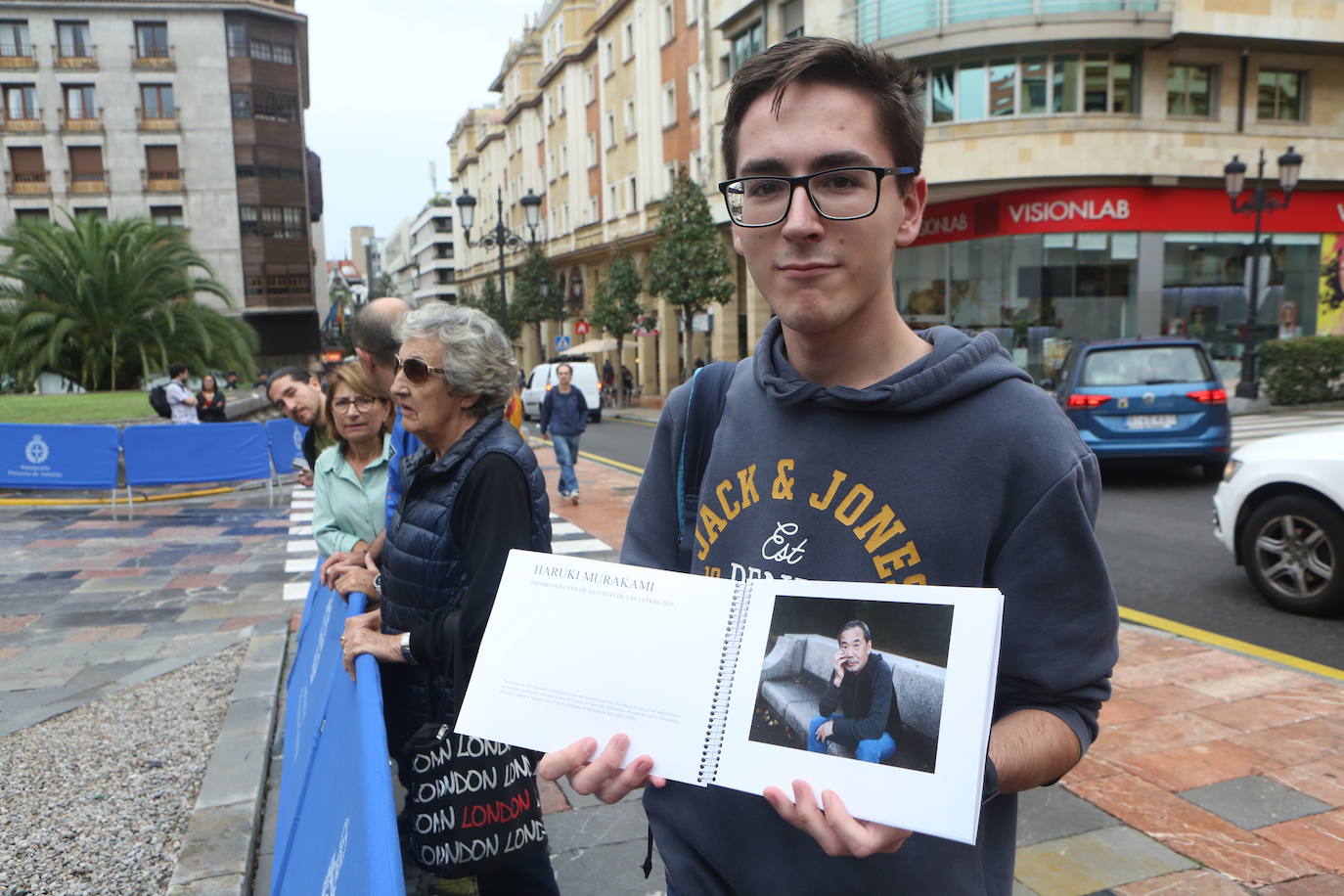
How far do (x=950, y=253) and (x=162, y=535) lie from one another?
71.0ft

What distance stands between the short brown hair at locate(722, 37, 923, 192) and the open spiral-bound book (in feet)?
2.25

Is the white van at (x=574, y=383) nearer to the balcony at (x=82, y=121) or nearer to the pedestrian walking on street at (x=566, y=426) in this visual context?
the pedestrian walking on street at (x=566, y=426)

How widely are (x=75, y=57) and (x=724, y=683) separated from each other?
61.9 meters

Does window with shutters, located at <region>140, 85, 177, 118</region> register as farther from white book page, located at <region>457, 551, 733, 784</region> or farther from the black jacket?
the black jacket

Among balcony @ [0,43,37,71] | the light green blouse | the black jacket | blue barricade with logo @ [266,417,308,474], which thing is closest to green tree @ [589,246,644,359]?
blue barricade with logo @ [266,417,308,474]

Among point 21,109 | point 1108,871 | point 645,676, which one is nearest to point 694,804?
point 645,676

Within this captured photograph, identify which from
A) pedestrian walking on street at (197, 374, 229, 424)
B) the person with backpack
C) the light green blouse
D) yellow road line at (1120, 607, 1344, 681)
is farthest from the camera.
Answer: pedestrian walking on street at (197, 374, 229, 424)

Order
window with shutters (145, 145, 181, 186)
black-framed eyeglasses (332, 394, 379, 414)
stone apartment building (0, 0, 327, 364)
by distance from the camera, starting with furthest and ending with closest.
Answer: window with shutters (145, 145, 181, 186) → stone apartment building (0, 0, 327, 364) → black-framed eyeglasses (332, 394, 379, 414)

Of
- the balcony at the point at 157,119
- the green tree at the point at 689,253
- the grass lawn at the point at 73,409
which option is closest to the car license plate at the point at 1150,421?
the grass lawn at the point at 73,409

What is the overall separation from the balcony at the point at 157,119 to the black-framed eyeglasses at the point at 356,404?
5585 centimetres

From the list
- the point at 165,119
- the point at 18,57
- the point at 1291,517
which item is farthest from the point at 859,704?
the point at 18,57

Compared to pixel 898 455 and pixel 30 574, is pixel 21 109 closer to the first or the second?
pixel 30 574

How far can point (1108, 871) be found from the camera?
3.01 meters

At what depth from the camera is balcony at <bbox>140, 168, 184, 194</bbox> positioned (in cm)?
5072
